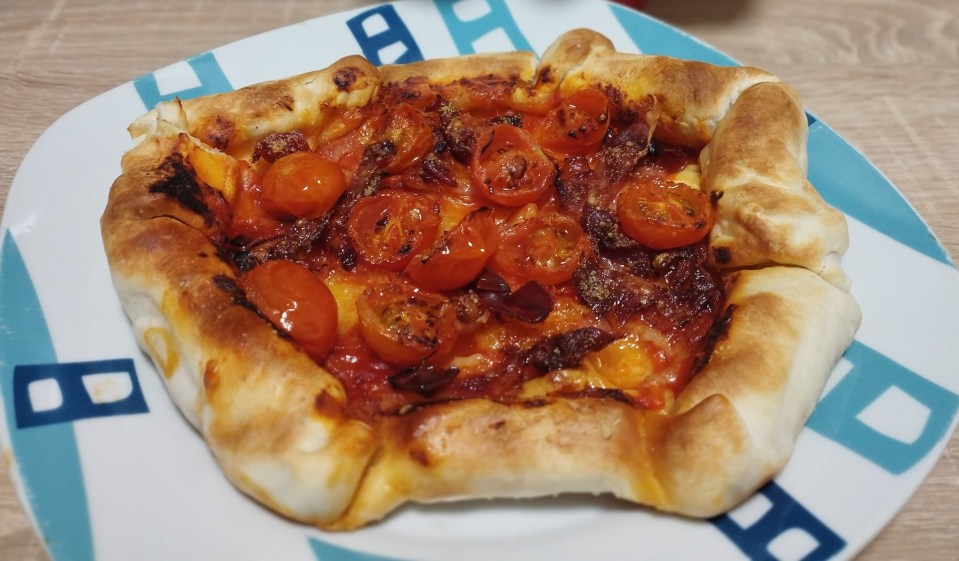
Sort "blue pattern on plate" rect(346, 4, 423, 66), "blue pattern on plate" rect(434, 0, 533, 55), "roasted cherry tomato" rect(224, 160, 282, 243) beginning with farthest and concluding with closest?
"blue pattern on plate" rect(434, 0, 533, 55), "blue pattern on plate" rect(346, 4, 423, 66), "roasted cherry tomato" rect(224, 160, 282, 243)

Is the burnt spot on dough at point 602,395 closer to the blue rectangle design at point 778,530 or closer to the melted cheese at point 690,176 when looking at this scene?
the blue rectangle design at point 778,530

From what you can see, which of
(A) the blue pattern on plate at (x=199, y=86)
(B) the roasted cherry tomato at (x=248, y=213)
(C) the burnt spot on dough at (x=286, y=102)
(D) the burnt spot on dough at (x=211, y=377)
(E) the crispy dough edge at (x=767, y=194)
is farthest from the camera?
(A) the blue pattern on plate at (x=199, y=86)

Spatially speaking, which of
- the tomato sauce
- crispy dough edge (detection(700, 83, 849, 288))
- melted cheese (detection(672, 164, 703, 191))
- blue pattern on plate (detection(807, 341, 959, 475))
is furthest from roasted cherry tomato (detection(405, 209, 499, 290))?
blue pattern on plate (detection(807, 341, 959, 475))

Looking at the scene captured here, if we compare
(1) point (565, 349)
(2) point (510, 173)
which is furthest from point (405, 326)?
(2) point (510, 173)

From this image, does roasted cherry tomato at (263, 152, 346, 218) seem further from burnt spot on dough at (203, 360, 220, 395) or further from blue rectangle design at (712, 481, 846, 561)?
blue rectangle design at (712, 481, 846, 561)

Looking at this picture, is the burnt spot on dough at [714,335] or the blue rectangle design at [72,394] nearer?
the blue rectangle design at [72,394]

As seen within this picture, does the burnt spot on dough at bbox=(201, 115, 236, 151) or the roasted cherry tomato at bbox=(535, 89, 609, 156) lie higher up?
the burnt spot on dough at bbox=(201, 115, 236, 151)

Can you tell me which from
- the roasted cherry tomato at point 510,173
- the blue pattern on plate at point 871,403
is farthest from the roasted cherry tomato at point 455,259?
the blue pattern on plate at point 871,403
